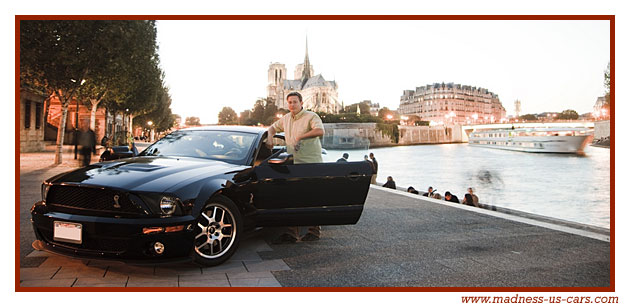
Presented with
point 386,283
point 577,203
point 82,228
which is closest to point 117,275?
point 82,228

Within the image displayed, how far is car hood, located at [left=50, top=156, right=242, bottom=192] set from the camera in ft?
12.9

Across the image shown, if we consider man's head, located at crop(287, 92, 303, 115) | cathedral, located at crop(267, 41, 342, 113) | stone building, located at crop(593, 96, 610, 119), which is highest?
cathedral, located at crop(267, 41, 342, 113)

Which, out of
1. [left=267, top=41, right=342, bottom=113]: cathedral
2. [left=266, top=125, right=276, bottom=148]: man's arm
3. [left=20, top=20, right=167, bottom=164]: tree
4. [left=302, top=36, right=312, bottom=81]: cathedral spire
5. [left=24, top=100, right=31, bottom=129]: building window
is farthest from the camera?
[left=302, top=36, right=312, bottom=81]: cathedral spire

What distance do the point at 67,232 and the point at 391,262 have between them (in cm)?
296

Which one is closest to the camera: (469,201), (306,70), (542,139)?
(469,201)

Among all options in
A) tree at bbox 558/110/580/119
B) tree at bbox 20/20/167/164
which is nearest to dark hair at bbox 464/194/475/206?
tree at bbox 20/20/167/164

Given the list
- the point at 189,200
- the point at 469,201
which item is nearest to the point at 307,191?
the point at 189,200

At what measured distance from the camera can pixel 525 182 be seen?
52656mm

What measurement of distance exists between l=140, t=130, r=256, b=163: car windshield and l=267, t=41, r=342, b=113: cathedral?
140 m

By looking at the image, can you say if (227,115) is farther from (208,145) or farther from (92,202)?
(92,202)

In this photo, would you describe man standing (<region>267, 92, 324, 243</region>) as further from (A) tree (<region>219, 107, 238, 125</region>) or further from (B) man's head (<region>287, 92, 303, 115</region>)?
(A) tree (<region>219, 107, 238, 125</region>)

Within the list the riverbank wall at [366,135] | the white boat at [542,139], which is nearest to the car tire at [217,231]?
the white boat at [542,139]

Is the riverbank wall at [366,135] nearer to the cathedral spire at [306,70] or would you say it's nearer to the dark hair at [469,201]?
the cathedral spire at [306,70]
